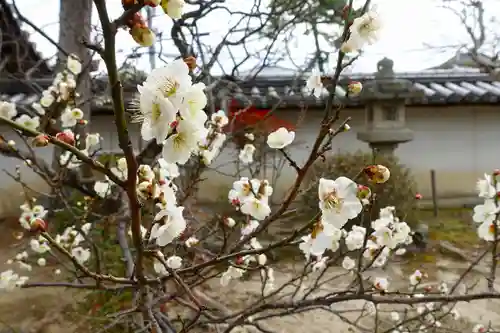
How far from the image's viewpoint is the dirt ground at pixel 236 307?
385cm

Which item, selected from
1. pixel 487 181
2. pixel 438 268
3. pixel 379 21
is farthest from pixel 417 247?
pixel 379 21

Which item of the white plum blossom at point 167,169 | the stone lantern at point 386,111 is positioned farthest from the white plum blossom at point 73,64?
the stone lantern at point 386,111

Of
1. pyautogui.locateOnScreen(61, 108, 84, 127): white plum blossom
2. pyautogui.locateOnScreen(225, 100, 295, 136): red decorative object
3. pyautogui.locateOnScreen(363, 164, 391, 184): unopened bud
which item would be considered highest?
pyautogui.locateOnScreen(363, 164, 391, 184): unopened bud

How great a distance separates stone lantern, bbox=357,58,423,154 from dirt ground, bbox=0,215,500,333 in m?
2.28

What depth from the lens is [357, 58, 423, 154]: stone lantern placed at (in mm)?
6984

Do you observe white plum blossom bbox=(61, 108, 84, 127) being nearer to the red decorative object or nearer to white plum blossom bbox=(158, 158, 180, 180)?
white plum blossom bbox=(158, 158, 180, 180)

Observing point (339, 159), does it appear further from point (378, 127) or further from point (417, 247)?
A: point (417, 247)

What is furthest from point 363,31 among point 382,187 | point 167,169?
point 382,187

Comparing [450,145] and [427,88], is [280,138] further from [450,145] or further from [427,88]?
[450,145]

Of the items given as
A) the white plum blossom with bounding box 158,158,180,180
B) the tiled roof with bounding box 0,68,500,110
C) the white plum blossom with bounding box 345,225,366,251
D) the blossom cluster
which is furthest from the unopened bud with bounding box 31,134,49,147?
the tiled roof with bounding box 0,68,500,110

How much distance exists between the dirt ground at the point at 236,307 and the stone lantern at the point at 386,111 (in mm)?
2279

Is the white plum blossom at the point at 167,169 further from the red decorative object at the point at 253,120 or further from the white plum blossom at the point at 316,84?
the red decorative object at the point at 253,120

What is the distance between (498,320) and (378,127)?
3.73 m

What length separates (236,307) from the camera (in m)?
Answer: 4.30
